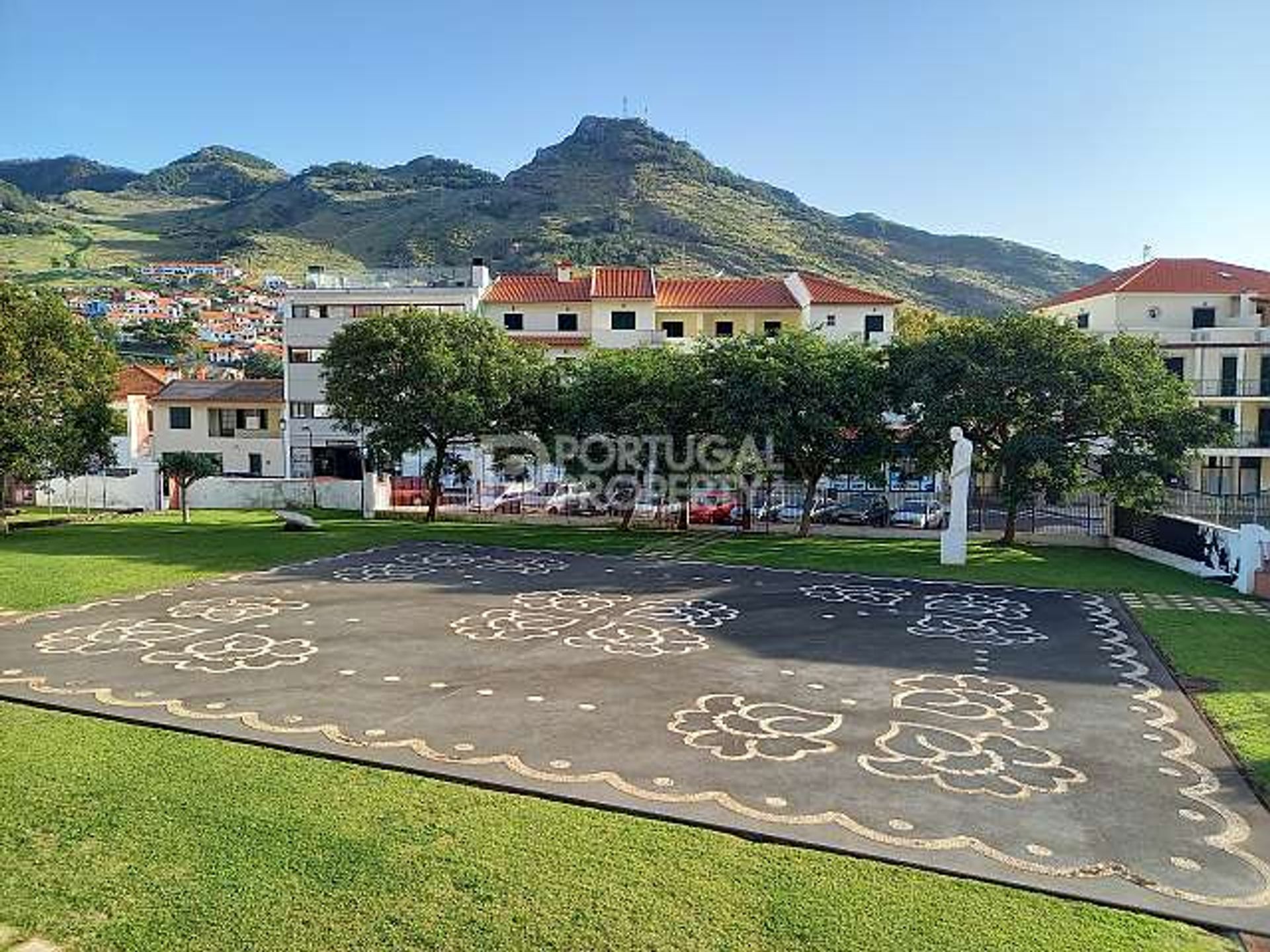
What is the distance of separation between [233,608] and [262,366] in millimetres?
71494

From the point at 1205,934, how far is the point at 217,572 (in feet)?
59.9

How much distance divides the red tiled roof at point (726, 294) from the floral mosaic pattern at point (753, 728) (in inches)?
1554

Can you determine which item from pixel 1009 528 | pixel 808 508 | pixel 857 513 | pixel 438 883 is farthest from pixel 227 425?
pixel 438 883

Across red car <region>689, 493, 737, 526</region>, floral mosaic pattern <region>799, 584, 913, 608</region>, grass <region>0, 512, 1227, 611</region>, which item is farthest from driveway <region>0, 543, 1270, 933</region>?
red car <region>689, 493, 737, 526</region>

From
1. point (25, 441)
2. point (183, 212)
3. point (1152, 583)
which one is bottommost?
point (1152, 583)

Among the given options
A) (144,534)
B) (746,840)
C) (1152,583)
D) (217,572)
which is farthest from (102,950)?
(144,534)

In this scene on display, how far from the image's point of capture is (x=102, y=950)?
16.9 ft

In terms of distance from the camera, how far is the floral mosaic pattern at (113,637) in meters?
12.4

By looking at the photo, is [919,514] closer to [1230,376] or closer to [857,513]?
[857,513]

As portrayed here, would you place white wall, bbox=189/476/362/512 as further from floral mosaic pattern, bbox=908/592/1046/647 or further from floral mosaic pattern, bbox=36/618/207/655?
floral mosaic pattern, bbox=908/592/1046/647

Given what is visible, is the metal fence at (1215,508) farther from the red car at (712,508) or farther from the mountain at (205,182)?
Result: the mountain at (205,182)

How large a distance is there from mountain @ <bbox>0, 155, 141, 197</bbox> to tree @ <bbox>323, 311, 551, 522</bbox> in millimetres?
194026

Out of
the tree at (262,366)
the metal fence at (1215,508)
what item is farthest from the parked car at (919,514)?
the tree at (262,366)

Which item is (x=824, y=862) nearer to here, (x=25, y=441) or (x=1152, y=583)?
(x=1152, y=583)
